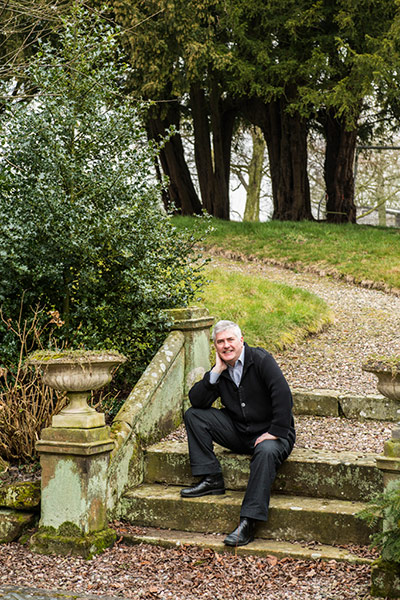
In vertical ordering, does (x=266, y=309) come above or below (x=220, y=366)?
above

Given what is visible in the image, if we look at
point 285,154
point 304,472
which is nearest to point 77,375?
point 304,472

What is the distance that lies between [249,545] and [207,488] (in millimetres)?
542

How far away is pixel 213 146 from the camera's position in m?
18.9

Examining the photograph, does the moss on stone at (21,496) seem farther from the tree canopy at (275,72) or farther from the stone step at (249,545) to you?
the tree canopy at (275,72)

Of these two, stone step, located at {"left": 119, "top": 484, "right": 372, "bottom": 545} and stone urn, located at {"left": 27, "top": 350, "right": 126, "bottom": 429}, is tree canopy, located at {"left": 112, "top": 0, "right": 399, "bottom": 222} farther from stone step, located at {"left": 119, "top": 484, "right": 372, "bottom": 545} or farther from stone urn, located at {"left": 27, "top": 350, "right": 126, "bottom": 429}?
stone step, located at {"left": 119, "top": 484, "right": 372, "bottom": 545}

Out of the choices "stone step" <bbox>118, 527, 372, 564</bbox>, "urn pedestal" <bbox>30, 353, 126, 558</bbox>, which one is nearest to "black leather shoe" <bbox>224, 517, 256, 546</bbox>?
"stone step" <bbox>118, 527, 372, 564</bbox>

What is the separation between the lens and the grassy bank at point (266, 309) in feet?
A: 27.1

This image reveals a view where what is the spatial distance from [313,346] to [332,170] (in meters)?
11.0

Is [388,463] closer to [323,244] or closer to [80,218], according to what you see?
[80,218]

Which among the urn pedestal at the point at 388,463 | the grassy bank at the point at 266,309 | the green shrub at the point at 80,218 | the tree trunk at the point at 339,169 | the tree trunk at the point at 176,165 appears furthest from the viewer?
the tree trunk at the point at 176,165

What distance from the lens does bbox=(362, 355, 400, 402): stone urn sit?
376 centimetres

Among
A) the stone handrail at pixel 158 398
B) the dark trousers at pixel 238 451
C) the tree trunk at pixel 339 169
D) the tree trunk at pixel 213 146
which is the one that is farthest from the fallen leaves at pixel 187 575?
the tree trunk at pixel 213 146

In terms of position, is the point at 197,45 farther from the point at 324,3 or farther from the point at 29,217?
the point at 29,217

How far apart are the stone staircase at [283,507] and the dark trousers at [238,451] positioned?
14cm
